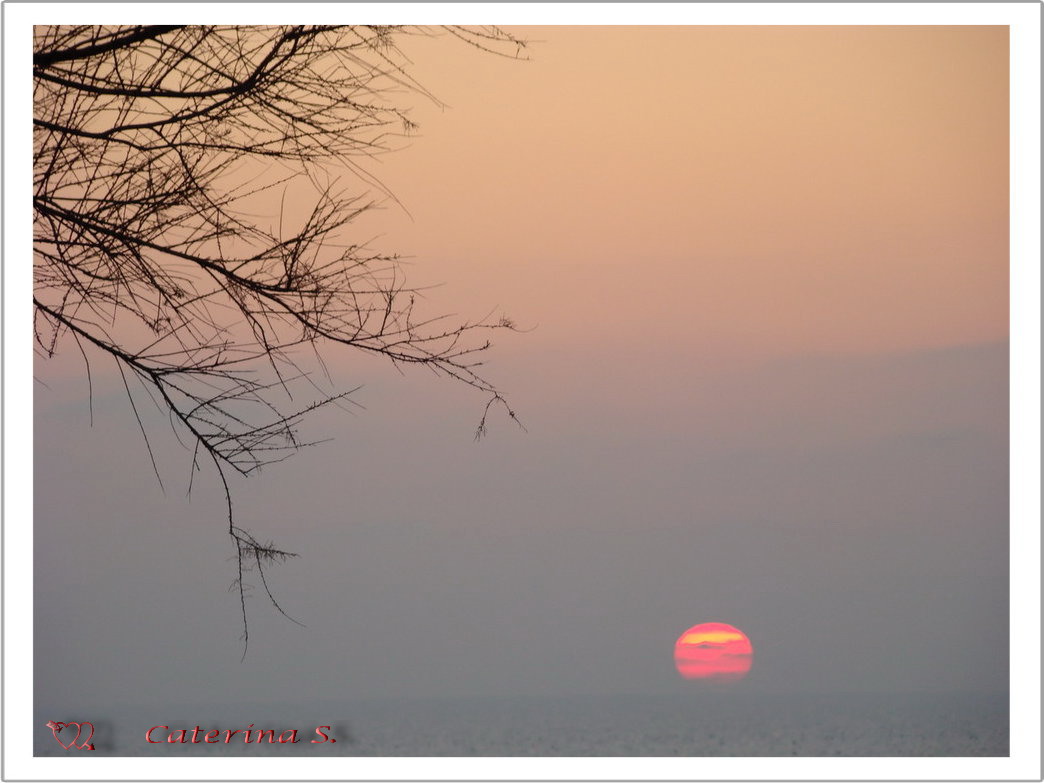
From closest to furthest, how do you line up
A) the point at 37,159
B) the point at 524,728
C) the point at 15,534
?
the point at 37,159, the point at 15,534, the point at 524,728

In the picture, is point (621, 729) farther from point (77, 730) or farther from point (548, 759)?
point (77, 730)

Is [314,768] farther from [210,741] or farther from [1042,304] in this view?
[1042,304]

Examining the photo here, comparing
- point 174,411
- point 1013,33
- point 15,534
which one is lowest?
point 15,534

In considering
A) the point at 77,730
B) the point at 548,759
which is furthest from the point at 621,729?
the point at 77,730

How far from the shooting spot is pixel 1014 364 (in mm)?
2744

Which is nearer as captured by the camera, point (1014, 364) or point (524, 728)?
point (1014, 364)

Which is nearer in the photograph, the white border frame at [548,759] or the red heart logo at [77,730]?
the white border frame at [548,759]

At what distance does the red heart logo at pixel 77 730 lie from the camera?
2.88 metres

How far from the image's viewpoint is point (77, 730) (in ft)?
9.67

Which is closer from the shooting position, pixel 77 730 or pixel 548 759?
pixel 548 759

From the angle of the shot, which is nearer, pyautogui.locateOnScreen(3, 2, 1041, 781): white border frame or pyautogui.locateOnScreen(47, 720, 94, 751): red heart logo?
pyautogui.locateOnScreen(3, 2, 1041, 781): white border frame

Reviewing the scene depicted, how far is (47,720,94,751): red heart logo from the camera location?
2.88 meters

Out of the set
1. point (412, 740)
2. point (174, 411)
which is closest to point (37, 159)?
point (174, 411)

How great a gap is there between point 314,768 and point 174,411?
3.67ft
